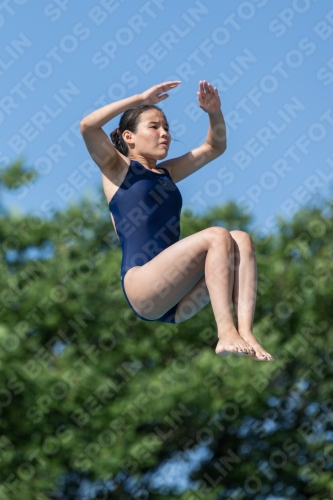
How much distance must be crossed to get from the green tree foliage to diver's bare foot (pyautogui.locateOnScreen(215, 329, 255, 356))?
27.7 ft

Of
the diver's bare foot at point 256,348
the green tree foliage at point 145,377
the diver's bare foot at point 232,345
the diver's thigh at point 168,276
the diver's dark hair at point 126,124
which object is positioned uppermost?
the diver's dark hair at point 126,124

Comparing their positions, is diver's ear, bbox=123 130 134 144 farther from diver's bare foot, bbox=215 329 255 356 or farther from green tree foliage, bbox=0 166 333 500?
green tree foliage, bbox=0 166 333 500

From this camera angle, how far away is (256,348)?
3902 mm

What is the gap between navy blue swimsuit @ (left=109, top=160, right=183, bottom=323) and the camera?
431cm

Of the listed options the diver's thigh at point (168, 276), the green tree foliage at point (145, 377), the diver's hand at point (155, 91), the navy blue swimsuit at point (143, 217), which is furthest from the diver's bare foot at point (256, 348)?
the green tree foliage at point (145, 377)

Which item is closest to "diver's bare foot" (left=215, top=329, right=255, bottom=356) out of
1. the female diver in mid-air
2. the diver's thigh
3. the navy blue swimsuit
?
the female diver in mid-air

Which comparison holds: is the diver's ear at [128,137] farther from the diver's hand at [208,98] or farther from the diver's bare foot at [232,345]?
the diver's bare foot at [232,345]

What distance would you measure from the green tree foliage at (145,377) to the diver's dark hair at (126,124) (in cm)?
794

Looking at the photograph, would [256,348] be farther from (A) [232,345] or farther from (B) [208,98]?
(B) [208,98]

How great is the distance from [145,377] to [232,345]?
9.03 meters

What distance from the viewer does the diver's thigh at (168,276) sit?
13.0 feet

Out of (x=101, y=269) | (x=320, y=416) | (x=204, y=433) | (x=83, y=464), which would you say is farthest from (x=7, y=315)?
(x=320, y=416)

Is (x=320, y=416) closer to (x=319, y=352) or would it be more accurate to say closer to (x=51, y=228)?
(x=319, y=352)

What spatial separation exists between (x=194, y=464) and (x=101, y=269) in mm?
3439
